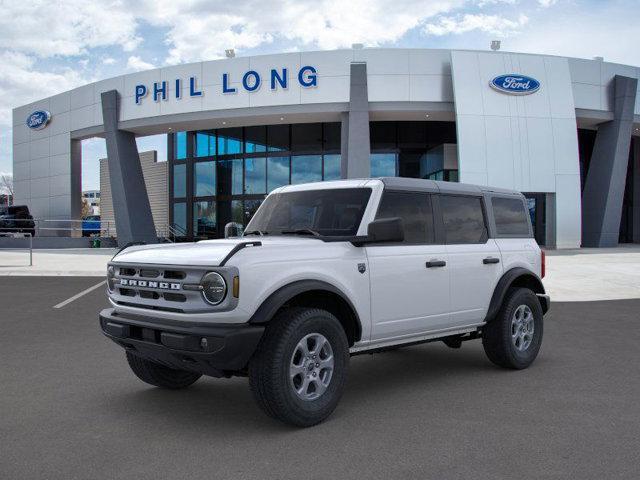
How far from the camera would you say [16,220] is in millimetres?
33219

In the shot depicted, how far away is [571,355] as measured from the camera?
6754 millimetres

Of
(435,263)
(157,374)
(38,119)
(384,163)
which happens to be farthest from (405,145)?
(157,374)

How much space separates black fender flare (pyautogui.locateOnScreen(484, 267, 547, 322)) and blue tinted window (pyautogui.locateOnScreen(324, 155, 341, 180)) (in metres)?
25.4

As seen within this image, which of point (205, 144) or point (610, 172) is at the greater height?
point (205, 144)

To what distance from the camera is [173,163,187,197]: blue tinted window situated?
1432 inches

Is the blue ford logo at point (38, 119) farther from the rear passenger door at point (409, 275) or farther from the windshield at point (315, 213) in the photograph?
the rear passenger door at point (409, 275)

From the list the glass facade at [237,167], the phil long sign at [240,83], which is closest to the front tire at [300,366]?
the phil long sign at [240,83]

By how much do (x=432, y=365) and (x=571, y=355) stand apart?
5.70ft

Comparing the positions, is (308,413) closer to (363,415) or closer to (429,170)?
(363,415)

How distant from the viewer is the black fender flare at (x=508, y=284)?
590 cm

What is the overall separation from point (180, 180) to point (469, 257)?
108 ft

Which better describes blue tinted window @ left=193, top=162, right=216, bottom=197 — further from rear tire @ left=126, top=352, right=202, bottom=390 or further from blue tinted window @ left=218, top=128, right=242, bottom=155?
rear tire @ left=126, top=352, right=202, bottom=390

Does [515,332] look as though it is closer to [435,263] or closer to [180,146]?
[435,263]

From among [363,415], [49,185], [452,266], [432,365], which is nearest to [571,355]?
[432,365]
